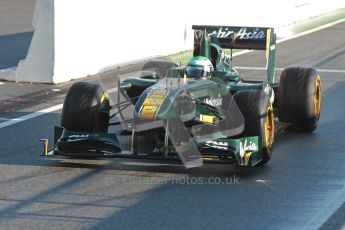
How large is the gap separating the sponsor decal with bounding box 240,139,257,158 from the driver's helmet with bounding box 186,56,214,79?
128 cm

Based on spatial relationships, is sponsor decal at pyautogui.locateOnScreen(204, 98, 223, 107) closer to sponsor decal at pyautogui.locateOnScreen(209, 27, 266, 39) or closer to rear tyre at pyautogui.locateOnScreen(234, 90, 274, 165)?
rear tyre at pyautogui.locateOnScreen(234, 90, 274, 165)

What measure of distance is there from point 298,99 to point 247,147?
2188mm

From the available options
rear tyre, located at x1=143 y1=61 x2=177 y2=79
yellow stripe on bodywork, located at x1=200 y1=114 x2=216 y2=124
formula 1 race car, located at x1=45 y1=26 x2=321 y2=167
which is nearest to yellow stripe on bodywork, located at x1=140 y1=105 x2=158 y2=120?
formula 1 race car, located at x1=45 y1=26 x2=321 y2=167

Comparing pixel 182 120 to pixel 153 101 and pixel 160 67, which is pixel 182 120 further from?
pixel 160 67

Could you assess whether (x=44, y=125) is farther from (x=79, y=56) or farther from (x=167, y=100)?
(x=79, y=56)

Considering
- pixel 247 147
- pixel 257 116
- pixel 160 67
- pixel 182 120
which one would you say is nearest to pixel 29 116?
pixel 160 67

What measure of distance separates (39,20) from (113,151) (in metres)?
6.60

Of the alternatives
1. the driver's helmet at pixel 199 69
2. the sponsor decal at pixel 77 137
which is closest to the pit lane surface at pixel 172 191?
the sponsor decal at pixel 77 137

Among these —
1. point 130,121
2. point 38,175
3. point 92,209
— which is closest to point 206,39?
point 130,121

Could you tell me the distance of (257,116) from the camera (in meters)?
9.58

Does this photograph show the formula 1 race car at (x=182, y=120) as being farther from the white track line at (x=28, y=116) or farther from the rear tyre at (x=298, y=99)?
the white track line at (x=28, y=116)

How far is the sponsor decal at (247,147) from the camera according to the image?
9.24m

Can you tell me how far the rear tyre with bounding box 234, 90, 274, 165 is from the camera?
9.56 m

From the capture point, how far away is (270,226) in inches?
299
